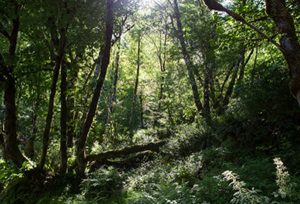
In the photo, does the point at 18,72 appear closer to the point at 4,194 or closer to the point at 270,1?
the point at 4,194

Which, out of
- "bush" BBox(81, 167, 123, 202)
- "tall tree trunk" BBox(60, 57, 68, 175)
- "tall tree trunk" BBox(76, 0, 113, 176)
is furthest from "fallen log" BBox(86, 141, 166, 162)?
"bush" BBox(81, 167, 123, 202)

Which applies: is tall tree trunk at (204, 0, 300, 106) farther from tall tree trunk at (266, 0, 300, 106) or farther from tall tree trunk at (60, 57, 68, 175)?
tall tree trunk at (60, 57, 68, 175)

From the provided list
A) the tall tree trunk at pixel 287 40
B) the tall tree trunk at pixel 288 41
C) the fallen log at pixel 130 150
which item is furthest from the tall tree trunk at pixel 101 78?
the tall tree trunk at pixel 288 41

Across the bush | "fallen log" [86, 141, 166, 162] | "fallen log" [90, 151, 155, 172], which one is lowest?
the bush

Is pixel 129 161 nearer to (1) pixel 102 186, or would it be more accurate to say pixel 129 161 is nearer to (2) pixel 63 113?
(1) pixel 102 186

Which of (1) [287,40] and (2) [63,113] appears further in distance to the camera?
(2) [63,113]

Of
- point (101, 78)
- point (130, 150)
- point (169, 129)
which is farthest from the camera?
point (169, 129)

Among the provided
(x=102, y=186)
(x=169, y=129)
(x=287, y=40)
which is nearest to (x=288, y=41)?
(x=287, y=40)

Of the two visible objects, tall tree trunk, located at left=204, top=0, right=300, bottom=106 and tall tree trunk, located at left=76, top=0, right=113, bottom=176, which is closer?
tall tree trunk, located at left=204, top=0, right=300, bottom=106

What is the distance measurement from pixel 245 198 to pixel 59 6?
5.83m

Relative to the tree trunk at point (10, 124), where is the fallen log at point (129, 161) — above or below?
below

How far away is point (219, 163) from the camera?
687 cm

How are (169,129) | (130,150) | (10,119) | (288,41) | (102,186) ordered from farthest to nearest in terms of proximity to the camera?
(169,129) < (130,150) < (10,119) < (102,186) < (288,41)

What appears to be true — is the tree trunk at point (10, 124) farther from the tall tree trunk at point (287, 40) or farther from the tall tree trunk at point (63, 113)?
the tall tree trunk at point (287, 40)
